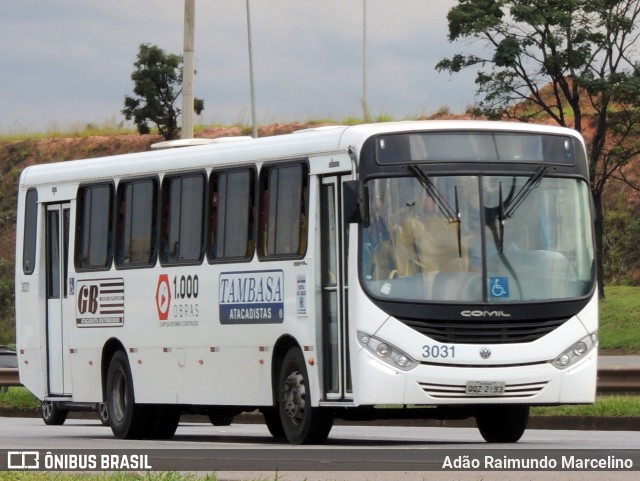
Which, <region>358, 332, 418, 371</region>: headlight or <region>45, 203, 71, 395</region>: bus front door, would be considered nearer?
<region>358, 332, 418, 371</region>: headlight

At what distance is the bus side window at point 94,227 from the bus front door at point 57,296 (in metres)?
0.37

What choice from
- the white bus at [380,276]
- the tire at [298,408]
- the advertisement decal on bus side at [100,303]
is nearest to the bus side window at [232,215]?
the white bus at [380,276]

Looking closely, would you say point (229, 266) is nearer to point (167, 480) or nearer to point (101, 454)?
point (101, 454)

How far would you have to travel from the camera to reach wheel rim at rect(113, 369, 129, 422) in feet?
69.6

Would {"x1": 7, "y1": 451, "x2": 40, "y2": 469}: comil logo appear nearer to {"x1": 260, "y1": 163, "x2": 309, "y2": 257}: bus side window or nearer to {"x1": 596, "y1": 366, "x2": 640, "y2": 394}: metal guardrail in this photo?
{"x1": 260, "y1": 163, "x2": 309, "y2": 257}: bus side window

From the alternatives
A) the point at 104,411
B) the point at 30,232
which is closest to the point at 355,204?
the point at 104,411

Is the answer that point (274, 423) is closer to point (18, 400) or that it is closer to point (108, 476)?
point (108, 476)

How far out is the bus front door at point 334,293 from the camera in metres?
17.1

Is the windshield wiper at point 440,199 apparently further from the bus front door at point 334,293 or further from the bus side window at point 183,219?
the bus side window at point 183,219

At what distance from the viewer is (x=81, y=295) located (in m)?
21.9

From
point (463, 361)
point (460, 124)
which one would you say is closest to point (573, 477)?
point (463, 361)

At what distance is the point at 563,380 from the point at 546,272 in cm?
102

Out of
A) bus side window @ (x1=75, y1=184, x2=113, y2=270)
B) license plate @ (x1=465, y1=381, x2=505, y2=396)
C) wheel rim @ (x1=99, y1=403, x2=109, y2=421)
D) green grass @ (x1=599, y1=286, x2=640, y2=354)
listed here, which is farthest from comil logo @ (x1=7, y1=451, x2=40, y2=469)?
green grass @ (x1=599, y1=286, x2=640, y2=354)

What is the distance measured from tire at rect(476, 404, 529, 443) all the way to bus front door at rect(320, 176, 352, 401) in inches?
65.0
